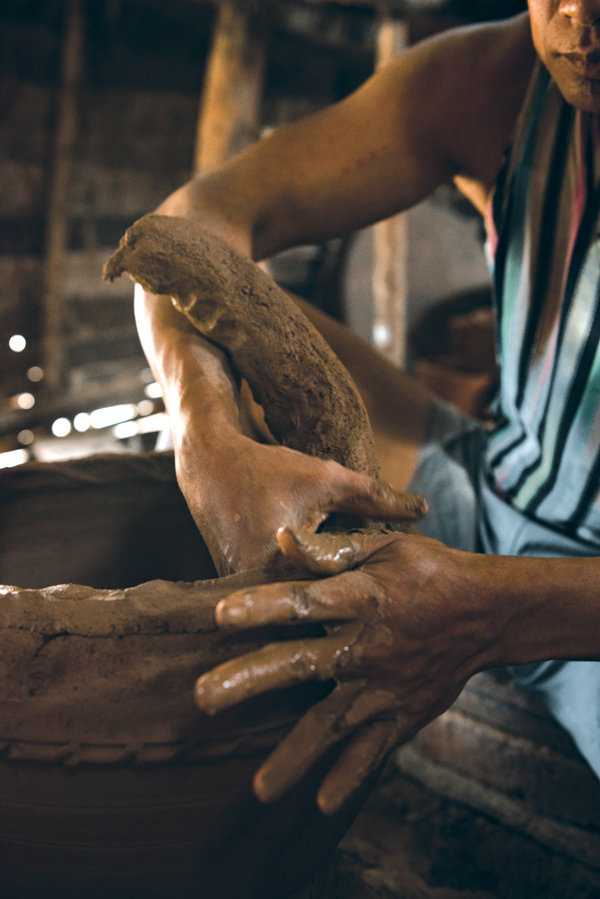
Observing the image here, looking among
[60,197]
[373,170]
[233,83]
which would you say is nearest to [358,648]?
[373,170]

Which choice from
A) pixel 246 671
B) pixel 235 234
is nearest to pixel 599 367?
pixel 235 234

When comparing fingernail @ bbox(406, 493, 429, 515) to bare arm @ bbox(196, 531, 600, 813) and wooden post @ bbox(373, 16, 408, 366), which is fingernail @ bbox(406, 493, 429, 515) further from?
wooden post @ bbox(373, 16, 408, 366)

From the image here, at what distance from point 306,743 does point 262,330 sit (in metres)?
0.55

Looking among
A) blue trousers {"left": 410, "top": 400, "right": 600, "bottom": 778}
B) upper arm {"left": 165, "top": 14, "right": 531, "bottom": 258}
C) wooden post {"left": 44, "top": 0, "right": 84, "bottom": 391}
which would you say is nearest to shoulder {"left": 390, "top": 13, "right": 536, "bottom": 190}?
upper arm {"left": 165, "top": 14, "right": 531, "bottom": 258}

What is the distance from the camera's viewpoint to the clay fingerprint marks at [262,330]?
3.11 ft

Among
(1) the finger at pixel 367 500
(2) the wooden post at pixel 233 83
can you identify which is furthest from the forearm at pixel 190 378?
(2) the wooden post at pixel 233 83

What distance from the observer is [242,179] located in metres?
1.37

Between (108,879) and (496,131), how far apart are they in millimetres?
1393

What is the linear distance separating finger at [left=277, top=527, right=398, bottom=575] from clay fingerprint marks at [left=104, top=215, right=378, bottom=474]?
0.64ft

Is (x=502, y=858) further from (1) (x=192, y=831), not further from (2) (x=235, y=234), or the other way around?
(2) (x=235, y=234)

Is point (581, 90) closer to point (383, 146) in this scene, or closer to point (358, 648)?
point (383, 146)

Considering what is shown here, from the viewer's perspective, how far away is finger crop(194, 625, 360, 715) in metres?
0.60

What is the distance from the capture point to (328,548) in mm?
699

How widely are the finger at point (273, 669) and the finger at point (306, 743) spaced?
1.3 inches
